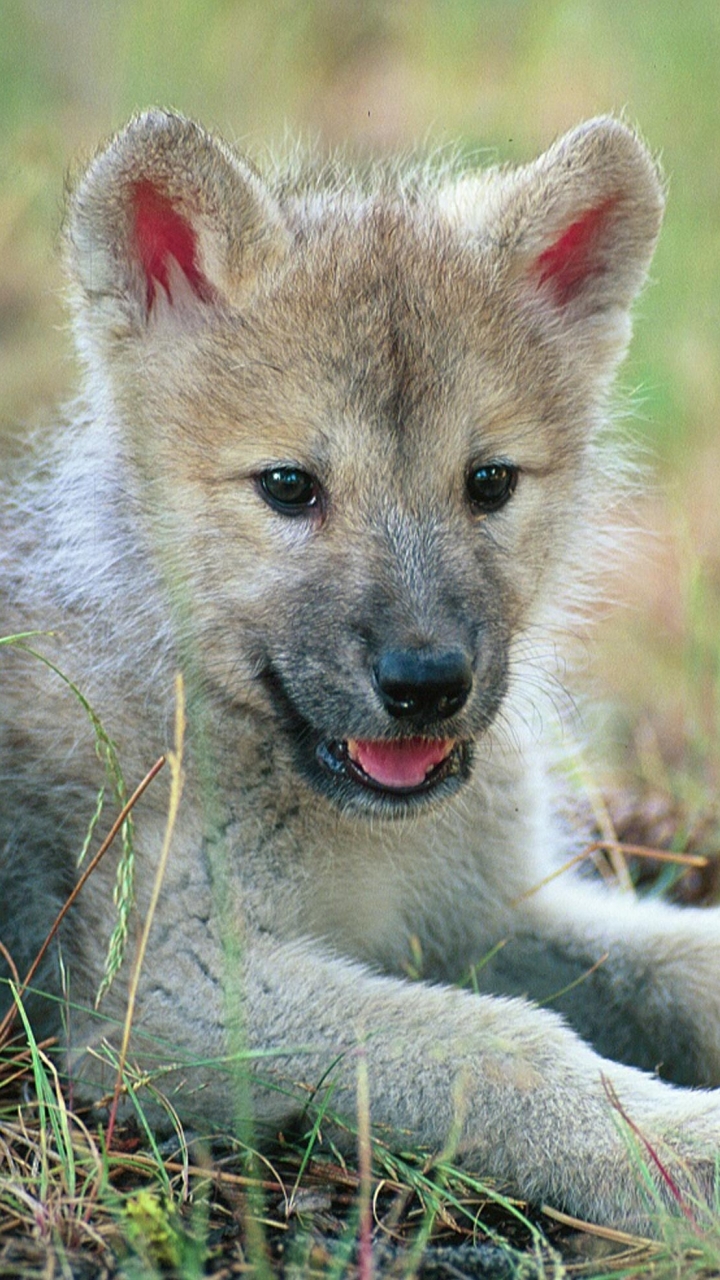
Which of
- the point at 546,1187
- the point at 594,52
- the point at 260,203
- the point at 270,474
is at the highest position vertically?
the point at 594,52

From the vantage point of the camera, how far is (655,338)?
675 centimetres

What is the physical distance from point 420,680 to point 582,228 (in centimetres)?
138

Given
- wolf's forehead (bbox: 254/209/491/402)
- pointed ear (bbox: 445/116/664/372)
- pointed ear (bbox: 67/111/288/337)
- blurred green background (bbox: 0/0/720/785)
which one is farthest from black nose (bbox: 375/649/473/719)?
blurred green background (bbox: 0/0/720/785)

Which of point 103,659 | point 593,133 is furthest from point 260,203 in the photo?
point 103,659

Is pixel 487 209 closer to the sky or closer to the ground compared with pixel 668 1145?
closer to the sky

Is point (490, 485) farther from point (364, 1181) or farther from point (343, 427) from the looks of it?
point (364, 1181)

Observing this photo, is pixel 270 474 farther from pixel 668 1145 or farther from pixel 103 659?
pixel 668 1145

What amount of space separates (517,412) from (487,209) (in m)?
0.61

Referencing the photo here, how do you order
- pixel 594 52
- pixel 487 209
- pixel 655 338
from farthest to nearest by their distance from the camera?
pixel 594 52 < pixel 655 338 < pixel 487 209

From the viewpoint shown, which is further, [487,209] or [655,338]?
[655,338]

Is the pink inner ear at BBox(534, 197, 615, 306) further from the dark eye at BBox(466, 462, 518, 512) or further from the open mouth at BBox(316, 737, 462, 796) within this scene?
the open mouth at BBox(316, 737, 462, 796)

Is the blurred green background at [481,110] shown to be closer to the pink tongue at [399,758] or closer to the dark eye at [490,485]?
the dark eye at [490,485]

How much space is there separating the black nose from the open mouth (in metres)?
0.23

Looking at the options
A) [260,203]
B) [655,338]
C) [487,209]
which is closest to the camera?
[260,203]
